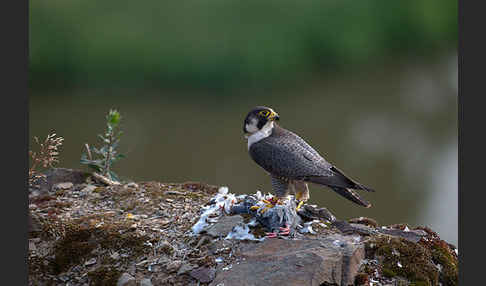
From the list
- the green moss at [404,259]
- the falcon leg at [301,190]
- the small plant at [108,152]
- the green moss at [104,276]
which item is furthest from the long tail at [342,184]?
the small plant at [108,152]

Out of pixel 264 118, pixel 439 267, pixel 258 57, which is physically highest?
pixel 258 57

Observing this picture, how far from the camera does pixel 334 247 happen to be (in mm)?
2500

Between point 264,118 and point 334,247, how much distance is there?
0.97 meters

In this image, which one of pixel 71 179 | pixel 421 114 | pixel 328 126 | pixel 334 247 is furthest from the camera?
pixel 421 114

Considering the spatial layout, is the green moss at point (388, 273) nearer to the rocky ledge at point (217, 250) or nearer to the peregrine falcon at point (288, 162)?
the rocky ledge at point (217, 250)

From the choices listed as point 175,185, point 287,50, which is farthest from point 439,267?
point 287,50

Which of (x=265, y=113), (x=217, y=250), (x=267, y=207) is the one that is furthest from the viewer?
(x=265, y=113)

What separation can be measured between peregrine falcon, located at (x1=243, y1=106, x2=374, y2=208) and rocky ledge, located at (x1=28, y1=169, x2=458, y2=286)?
0.72ft

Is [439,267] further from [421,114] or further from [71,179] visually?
[421,114]

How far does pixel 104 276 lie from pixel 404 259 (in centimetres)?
153

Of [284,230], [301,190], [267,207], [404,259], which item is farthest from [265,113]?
[404,259]

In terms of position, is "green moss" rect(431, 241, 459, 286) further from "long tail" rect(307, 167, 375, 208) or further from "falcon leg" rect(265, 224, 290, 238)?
"falcon leg" rect(265, 224, 290, 238)

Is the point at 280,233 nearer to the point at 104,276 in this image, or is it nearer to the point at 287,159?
the point at 287,159

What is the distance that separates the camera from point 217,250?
8.38 ft
